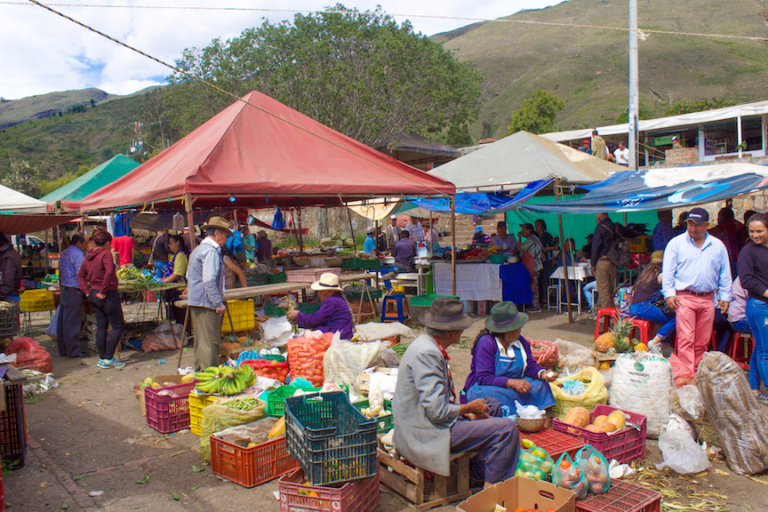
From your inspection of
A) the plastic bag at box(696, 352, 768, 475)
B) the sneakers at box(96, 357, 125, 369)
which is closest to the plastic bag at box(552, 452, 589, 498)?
the plastic bag at box(696, 352, 768, 475)

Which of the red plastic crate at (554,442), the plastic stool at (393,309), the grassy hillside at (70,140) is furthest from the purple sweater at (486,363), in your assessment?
the grassy hillside at (70,140)

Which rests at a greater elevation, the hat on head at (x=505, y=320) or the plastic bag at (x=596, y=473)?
the hat on head at (x=505, y=320)

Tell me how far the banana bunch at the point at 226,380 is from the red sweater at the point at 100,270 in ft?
9.60

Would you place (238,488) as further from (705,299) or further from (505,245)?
(505,245)

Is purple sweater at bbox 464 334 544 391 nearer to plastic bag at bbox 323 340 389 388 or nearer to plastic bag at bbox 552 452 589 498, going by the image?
plastic bag at bbox 552 452 589 498

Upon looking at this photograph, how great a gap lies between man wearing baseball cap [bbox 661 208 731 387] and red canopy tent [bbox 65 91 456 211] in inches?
167

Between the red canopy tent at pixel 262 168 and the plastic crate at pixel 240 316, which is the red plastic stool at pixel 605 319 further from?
the plastic crate at pixel 240 316

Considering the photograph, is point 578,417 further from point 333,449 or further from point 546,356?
point 333,449

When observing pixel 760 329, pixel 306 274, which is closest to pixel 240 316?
pixel 306 274

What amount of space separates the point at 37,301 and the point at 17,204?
74.4 inches

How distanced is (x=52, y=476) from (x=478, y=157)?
10110 mm

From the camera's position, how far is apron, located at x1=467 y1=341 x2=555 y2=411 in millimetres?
4523

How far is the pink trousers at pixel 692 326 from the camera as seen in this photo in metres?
6.06

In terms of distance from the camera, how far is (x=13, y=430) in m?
4.78
